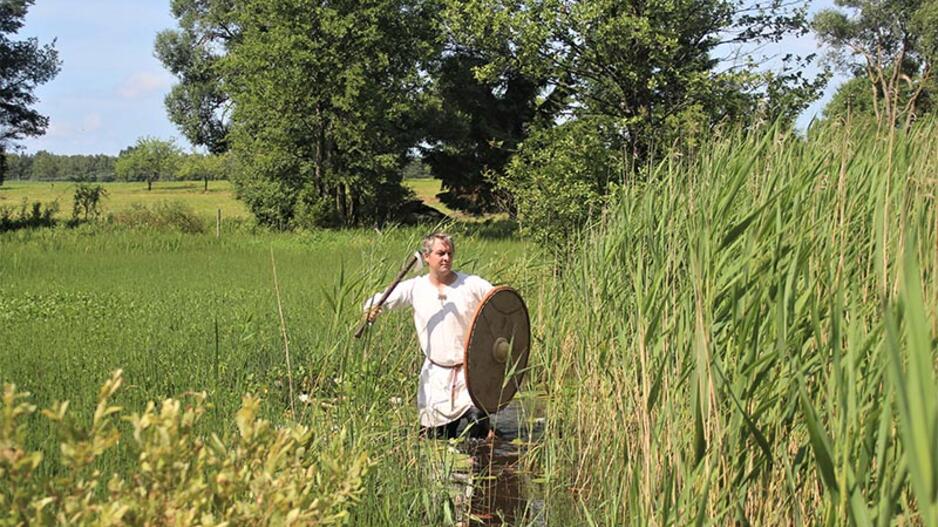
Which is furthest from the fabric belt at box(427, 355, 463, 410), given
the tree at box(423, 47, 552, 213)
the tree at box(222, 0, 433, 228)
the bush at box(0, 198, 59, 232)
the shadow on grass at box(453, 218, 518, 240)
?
the tree at box(423, 47, 552, 213)

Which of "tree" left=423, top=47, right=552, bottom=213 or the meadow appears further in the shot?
"tree" left=423, top=47, right=552, bottom=213

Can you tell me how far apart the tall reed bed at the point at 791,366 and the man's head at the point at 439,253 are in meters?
1.25

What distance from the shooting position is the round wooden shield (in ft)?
18.4

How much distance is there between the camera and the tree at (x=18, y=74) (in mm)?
31031

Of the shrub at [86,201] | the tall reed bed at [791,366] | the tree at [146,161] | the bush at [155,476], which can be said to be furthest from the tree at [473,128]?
the tree at [146,161]

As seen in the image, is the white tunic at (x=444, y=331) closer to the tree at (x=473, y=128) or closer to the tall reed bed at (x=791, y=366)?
the tall reed bed at (x=791, y=366)

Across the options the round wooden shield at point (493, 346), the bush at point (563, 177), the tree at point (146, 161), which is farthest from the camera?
the tree at point (146, 161)

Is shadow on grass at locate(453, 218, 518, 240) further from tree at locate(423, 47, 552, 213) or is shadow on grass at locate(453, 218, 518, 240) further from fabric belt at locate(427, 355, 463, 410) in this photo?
fabric belt at locate(427, 355, 463, 410)

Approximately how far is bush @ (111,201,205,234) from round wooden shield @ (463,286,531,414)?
1877 centimetres

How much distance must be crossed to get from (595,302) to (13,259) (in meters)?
13.1

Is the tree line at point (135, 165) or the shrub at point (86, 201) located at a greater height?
the tree line at point (135, 165)

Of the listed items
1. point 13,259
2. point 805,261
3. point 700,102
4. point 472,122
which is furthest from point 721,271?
point 472,122

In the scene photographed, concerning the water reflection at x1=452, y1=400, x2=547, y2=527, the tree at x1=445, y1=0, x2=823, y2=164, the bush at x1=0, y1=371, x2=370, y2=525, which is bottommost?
the water reflection at x1=452, y1=400, x2=547, y2=527

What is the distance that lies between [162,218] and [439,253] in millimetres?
19535
